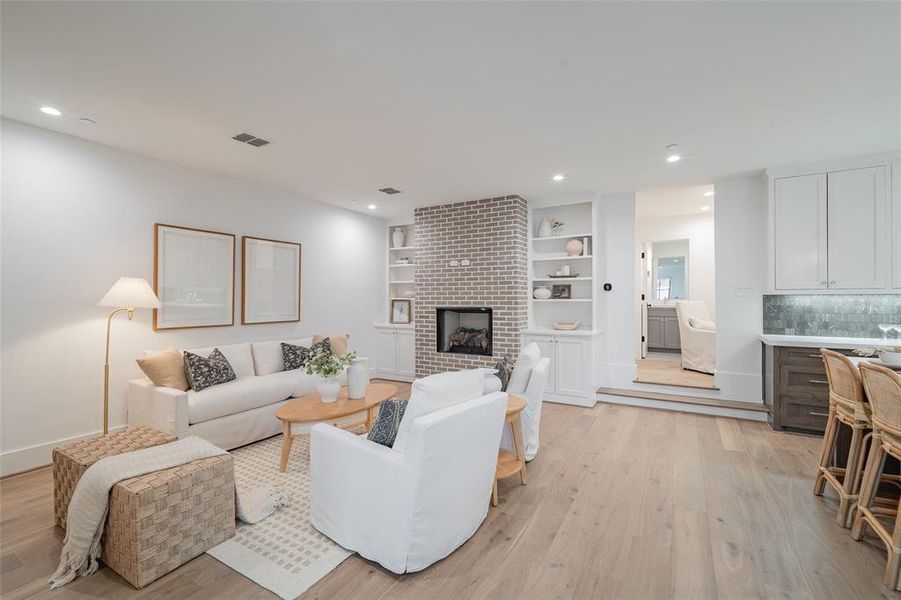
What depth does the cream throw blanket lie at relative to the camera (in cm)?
194

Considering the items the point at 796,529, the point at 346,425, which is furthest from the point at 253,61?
the point at 796,529

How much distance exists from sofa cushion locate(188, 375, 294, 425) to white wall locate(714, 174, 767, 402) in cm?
496

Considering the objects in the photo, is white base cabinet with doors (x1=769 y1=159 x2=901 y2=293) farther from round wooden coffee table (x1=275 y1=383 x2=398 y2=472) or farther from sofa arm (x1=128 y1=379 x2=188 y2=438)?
sofa arm (x1=128 y1=379 x2=188 y2=438)

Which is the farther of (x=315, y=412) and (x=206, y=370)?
(x=206, y=370)

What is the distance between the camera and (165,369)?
11.3 feet

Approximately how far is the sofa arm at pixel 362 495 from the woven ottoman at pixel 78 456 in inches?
43.3

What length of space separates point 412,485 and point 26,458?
11.2 feet

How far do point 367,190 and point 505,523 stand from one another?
4.00 m

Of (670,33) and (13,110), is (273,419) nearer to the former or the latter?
(13,110)

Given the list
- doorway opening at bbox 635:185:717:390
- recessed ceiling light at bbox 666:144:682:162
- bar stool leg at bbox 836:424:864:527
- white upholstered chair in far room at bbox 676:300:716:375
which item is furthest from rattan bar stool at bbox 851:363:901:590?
white upholstered chair in far room at bbox 676:300:716:375

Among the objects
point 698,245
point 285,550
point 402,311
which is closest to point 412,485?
point 285,550

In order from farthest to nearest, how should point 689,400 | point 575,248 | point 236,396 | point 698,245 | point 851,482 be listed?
1. point 698,245
2. point 575,248
3. point 689,400
4. point 236,396
5. point 851,482

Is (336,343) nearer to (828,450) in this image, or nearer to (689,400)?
(689,400)

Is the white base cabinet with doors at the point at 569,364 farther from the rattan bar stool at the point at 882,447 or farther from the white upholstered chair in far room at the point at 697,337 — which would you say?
the rattan bar stool at the point at 882,447
